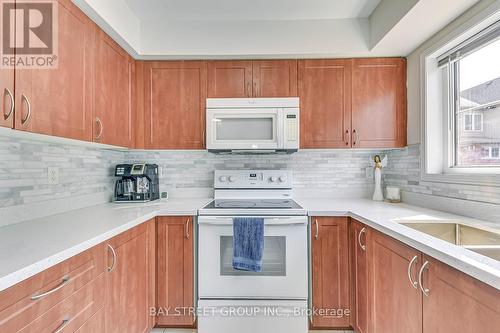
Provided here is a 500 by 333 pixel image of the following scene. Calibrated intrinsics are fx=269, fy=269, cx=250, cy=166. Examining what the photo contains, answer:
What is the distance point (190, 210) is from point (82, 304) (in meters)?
0.87

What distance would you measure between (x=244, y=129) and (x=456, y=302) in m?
1.63

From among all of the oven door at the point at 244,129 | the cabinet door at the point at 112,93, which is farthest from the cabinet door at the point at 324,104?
the cabinet door at the point at 112,93

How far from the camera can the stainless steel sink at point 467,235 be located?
119 cm

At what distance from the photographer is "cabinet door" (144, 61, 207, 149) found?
2223 millimetres

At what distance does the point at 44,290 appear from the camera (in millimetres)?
915

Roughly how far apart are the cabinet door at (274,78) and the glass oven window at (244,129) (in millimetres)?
243

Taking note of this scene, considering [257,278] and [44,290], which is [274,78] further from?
[44,290]

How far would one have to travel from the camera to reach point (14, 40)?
3.66ft

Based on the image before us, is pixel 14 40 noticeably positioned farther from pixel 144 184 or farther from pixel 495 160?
pixel 495 160

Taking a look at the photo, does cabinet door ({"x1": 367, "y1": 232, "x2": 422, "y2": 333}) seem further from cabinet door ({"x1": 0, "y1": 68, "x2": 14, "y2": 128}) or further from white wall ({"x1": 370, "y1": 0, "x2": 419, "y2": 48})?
cabinet door ({"x1": 0, "y1": 68, "x2": 14, "y2": 128})

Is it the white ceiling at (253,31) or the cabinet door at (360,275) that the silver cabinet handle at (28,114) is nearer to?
the white ceiling at (253,31)

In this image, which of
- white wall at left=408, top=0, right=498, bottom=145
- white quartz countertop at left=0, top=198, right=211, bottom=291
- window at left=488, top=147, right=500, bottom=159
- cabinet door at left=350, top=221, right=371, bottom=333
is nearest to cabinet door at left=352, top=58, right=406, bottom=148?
white wall at left=408, top=0, right=498, bottom=145

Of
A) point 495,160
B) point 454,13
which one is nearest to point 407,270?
point 495,160

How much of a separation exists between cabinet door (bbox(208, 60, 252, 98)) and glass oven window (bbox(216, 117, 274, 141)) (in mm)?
233
